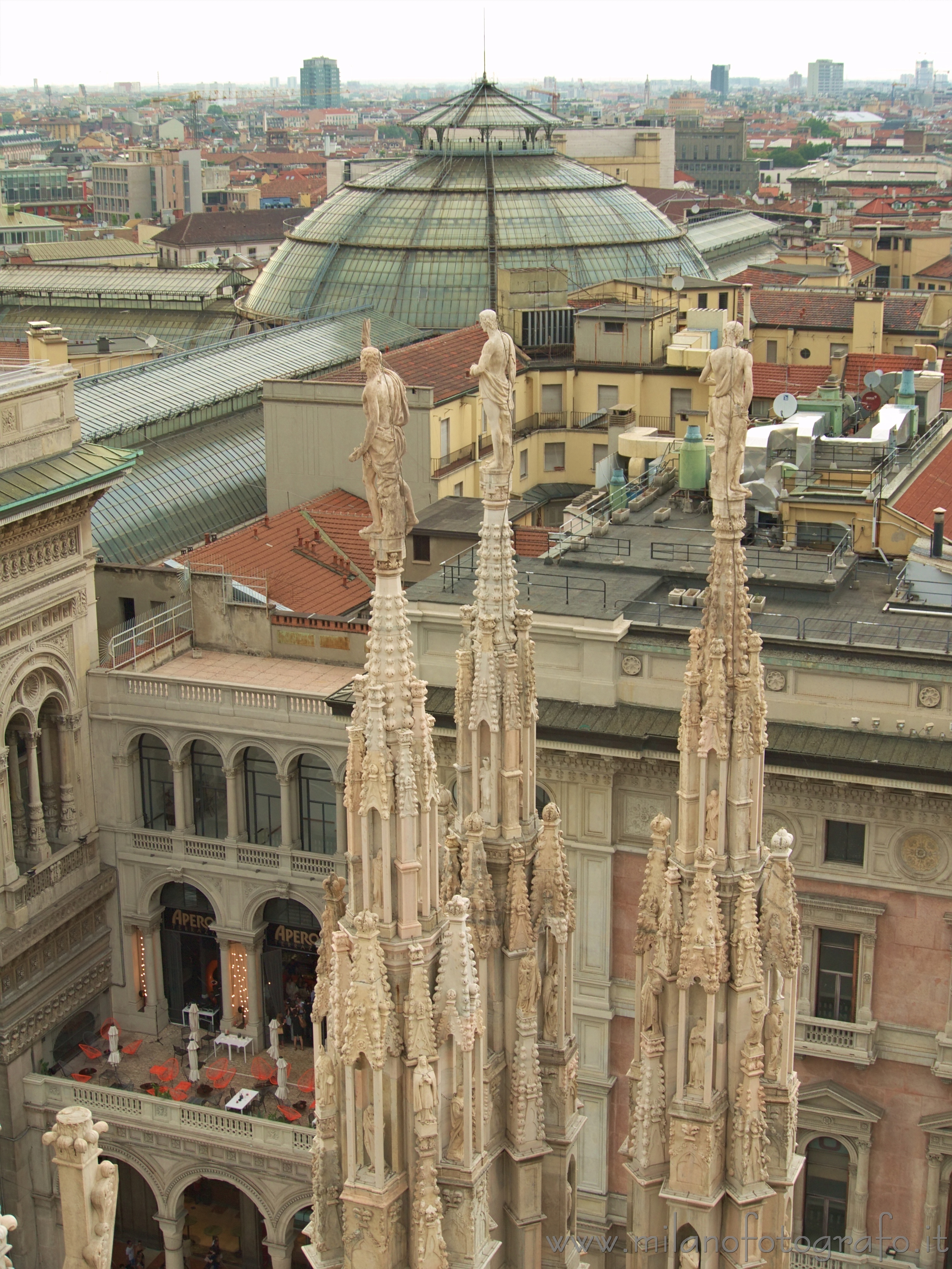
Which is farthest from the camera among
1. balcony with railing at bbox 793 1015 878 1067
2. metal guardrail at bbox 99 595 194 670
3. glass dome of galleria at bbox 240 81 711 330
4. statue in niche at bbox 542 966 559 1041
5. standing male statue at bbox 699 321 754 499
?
glass dome of galleria at bbox 240 81 711 330

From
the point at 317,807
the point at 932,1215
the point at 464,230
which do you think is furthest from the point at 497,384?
the point at 464,230

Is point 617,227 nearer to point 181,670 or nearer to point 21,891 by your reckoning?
point 181,670

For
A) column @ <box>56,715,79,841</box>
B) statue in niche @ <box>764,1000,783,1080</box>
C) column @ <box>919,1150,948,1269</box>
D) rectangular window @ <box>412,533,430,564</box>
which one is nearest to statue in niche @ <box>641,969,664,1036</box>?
statue in niche @ <box>764,1000,783,1080</box>

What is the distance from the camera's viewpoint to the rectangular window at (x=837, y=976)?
44.6m

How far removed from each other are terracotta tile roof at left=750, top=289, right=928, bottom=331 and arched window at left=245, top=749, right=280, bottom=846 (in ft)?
195

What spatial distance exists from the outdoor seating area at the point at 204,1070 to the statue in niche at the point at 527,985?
99.8 feet

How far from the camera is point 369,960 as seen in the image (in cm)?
1973

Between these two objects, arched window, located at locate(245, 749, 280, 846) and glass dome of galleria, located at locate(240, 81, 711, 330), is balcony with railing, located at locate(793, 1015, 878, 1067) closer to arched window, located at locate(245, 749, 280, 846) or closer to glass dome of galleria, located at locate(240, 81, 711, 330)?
arched window, located at locate(245, 749, 280, 846)

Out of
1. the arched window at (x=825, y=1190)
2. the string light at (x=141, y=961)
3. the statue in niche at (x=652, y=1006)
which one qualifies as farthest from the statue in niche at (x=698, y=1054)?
the string light at (x=141, y=961)

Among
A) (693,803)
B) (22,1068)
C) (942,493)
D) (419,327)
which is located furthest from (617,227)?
(693,803)

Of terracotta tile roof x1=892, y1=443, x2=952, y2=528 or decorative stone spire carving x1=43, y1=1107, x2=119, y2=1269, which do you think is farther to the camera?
terracotta tile roof x1=892, y1=443, x2=952, y2=528

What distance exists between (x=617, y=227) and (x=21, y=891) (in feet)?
195

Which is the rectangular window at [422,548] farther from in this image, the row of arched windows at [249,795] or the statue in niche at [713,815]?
the statue in niche at [713,815]

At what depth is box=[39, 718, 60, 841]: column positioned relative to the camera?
57.7 metres
